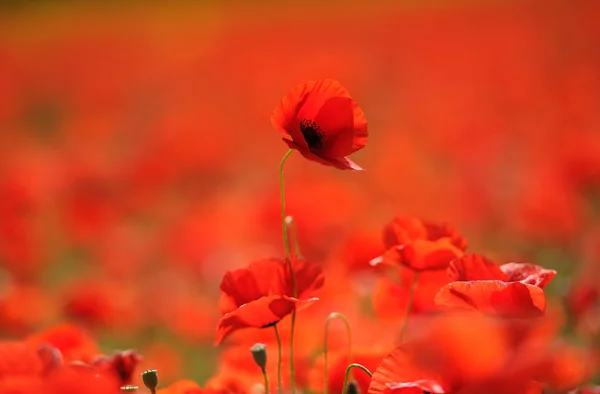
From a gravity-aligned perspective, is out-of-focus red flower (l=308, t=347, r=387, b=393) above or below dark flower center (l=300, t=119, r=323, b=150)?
below

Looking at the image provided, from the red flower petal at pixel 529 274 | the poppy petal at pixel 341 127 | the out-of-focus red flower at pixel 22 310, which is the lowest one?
the red flower petal at pixel 529 274

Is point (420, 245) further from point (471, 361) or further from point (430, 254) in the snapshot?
point (471, 361)

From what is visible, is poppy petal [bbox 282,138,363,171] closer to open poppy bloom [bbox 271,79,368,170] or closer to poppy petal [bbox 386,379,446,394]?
open poppy bloom [bbox 271,79,368,170]

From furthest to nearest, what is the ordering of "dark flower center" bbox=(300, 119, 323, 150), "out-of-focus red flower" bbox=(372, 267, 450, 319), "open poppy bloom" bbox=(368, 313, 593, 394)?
"out-of-focus red flower" bbox=(372, 267, 450, 319) < "dark flower center" bbox=(300, 119, 323, 150) < "open poppy bloom" bbox=(368, 313, 593, 394)

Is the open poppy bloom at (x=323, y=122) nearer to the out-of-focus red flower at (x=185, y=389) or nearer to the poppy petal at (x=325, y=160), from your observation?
the poppy petal at (x=325, y=160)

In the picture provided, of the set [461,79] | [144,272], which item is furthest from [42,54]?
[144,272]

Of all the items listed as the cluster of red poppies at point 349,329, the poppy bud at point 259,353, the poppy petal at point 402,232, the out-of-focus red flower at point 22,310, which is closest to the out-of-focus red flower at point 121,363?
the cluster of red poppies at point 349,329

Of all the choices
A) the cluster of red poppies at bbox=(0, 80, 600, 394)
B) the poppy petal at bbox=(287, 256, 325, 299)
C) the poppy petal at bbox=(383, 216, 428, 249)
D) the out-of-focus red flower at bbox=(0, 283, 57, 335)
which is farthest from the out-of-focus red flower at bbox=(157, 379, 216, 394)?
the out-of-focus red flower at bbox=(0, 283, 57, 335)
